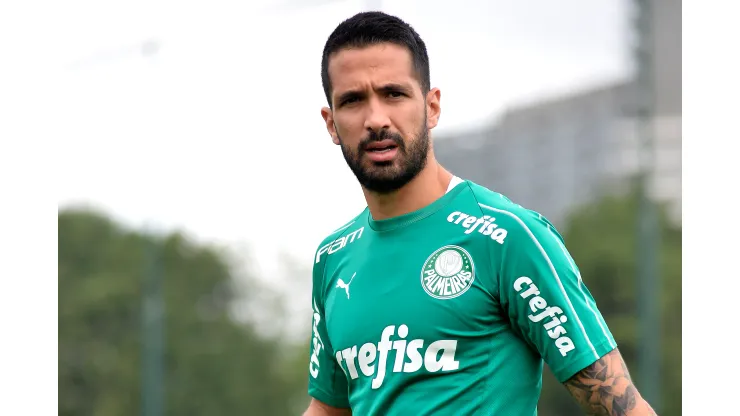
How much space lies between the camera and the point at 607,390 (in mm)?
1494

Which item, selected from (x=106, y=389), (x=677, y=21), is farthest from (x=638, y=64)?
(x=106, y=389)

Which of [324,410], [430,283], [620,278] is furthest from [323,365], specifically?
[620,278]

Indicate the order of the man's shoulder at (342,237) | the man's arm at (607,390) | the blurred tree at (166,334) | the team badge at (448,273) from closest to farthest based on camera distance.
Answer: the man's arm at (607,390) → the team badge at (448,273) → the man's shoulder at (342,237) → the blurred tree at (166,334)

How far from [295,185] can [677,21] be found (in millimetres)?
2457

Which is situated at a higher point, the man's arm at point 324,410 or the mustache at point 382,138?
the mustache at point 382,138

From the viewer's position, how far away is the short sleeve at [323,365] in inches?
75.8

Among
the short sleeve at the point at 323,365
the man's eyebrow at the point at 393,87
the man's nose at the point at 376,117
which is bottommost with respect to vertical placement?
the short sleeve at the point at 323,365

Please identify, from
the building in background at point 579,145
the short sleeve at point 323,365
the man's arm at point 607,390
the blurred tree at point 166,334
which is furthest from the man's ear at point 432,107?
the blurred tree at point 166,334

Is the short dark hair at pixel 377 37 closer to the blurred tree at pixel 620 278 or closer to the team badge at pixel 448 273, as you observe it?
the team badge at pixel 448 273

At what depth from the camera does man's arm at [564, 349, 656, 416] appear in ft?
4.88

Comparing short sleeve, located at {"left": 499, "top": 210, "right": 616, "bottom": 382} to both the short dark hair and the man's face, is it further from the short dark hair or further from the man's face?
the short dark hair

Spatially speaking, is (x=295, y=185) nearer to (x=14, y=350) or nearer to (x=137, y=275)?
(x=137, y=275)

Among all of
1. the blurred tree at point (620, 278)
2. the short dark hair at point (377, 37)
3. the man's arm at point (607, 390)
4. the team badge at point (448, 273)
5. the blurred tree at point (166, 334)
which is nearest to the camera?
the man's arm at point (607, 390)

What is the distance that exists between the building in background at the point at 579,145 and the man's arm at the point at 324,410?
292 centimetres
